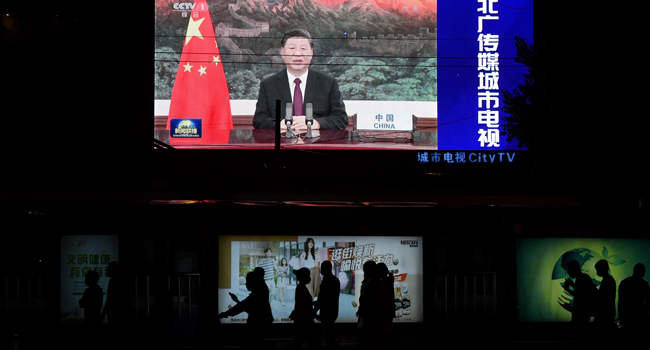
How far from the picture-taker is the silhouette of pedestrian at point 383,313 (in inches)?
370

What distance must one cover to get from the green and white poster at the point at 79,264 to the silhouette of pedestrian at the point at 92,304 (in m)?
0.94

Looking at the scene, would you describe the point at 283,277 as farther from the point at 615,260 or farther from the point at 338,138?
the point at 338,138

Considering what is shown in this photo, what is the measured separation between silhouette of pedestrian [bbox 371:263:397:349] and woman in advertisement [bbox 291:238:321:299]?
2767 mm

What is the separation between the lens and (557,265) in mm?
12664

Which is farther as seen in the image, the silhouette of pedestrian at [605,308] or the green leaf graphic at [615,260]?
the green leaf graphic at [615,260]

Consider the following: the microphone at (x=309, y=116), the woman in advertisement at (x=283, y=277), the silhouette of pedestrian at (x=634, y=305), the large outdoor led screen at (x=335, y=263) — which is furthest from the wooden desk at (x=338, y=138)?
the silhouette of pedestrian at (x=634, y=305)

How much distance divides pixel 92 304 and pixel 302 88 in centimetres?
1024

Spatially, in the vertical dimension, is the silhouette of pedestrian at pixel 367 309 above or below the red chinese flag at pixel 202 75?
below

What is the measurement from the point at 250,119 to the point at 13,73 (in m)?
8.51

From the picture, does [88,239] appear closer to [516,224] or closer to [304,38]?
[516,224]

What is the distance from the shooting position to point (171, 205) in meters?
11.8

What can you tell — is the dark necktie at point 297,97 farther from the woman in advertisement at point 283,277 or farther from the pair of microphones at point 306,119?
the woman in advertisement at point 283,277

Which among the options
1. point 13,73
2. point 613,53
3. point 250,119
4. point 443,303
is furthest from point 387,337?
point 13,73

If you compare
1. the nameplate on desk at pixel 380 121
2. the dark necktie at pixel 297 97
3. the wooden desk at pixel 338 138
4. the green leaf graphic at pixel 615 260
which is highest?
the dark necktie at pixel 297 97
